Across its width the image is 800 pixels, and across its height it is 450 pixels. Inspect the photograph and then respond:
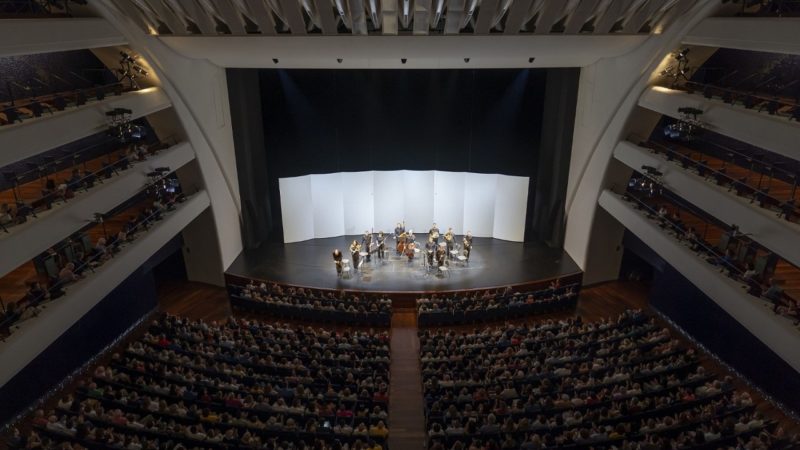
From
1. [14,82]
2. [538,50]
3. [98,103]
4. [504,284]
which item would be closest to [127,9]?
[98,103]

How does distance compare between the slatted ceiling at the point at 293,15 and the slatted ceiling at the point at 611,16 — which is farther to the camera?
the slatted ceiling at the point at 611,16

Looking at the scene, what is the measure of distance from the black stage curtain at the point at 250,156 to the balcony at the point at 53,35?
571 centimetres

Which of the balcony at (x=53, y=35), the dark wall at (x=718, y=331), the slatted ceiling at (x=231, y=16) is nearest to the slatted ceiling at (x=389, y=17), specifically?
the slatted ceiling at (x=231, y=16)

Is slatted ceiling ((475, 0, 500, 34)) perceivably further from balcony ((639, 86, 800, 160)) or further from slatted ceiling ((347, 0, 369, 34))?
balcony ((639, 86, 800, 160))

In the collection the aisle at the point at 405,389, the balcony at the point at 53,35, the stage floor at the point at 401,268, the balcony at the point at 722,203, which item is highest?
the balcony at the point at 53,35

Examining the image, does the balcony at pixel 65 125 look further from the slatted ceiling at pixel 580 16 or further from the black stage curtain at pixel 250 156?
the slatted ceiling at pixel 580 16

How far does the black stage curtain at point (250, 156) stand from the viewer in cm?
1808

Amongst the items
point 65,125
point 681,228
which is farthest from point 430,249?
point 65,125

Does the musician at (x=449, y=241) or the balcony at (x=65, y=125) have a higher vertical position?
the balcony at (x=65, y=125)

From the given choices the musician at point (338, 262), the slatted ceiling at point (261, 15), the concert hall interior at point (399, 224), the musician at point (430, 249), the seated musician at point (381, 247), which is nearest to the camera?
the concert hall interior at point (399, 224)

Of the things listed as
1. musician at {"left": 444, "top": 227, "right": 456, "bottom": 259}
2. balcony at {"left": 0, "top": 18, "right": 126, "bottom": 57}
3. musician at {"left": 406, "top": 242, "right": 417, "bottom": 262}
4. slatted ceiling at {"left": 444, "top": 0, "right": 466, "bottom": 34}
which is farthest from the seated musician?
balcony at {"left": 0, "top": 18, "right": 126, "bottom": 57}

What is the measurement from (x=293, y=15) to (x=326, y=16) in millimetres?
726

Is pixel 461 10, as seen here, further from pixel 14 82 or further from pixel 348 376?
pixel 14 82

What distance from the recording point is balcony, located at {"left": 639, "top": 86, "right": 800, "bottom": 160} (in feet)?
33.1
